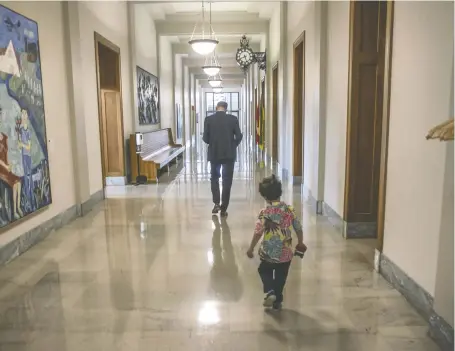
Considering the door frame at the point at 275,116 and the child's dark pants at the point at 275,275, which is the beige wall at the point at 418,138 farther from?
the door frame at the point at 275,116

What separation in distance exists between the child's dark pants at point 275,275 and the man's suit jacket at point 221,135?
2.96m

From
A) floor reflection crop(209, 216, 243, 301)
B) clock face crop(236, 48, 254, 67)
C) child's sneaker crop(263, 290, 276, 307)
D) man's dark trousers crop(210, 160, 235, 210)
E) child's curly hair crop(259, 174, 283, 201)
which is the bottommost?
floor reflection crop(209, 216, 243, 301)

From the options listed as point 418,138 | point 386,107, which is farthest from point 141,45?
point 418,138

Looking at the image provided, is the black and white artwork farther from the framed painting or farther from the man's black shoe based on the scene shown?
the framed painting

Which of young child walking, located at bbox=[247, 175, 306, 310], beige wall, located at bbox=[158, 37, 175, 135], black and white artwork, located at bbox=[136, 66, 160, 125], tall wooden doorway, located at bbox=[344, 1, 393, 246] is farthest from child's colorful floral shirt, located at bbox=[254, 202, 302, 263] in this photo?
beige wall, located at bbox=[158, 37, 175, 135]

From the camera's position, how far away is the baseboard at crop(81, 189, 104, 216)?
6364 millimetres

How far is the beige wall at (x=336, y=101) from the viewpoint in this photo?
201 inches

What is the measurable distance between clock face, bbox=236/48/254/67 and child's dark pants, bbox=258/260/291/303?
→ 9873mm

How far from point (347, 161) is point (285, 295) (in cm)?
209

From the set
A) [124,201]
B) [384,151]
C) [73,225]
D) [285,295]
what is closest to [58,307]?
[285,295]

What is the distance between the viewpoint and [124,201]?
729cm

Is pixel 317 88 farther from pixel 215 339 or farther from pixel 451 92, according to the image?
pixel 215 339

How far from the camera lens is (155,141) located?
445 inches

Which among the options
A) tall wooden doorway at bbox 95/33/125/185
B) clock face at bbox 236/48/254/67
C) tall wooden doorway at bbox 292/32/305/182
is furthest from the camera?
clock face at bbox 236/48/254/67
